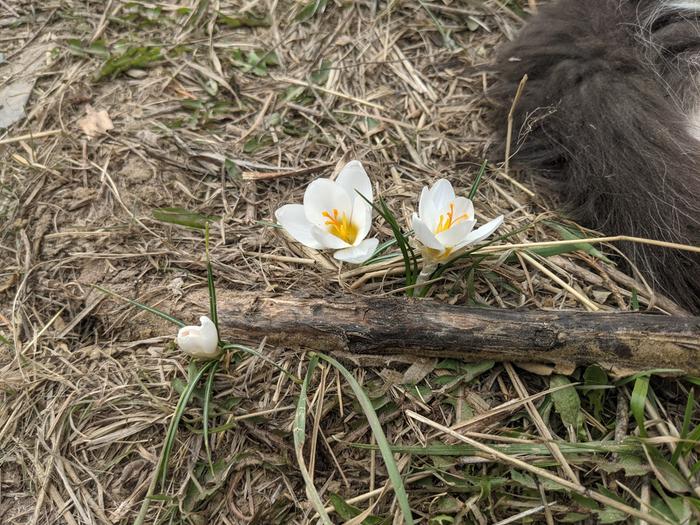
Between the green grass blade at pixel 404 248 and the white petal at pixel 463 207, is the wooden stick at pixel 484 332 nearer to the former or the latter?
the green grass blade at pixel 404 248

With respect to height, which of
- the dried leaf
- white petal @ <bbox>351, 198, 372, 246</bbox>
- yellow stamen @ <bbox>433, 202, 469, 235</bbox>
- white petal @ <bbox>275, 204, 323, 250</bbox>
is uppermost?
yellow stamen @ <bbox>433, 202, 469, 235</bbox>

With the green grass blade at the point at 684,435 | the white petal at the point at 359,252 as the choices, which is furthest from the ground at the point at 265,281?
the white petal at the point at 359,252

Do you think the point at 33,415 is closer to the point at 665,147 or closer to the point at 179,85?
the point at 179,85

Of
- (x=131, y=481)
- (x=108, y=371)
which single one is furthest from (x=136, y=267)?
(x=131, y=481)

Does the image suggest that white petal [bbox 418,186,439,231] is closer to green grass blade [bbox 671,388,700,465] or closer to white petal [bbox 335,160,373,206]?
white petal [bbox 335,160,373,206]

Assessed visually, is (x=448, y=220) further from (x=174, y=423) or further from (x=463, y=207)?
(x=174, y=423)

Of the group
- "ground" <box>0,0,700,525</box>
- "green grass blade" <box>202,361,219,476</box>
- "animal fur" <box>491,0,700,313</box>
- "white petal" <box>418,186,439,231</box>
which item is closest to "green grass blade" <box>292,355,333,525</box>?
"ground" <box>0,0,700,525</box>
